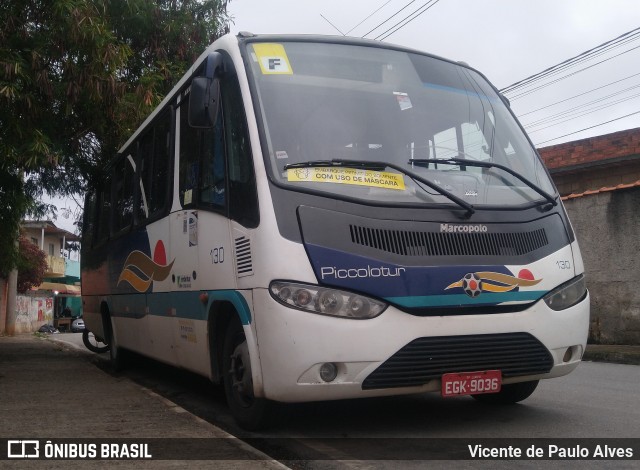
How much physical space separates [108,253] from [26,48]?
9.89 feet

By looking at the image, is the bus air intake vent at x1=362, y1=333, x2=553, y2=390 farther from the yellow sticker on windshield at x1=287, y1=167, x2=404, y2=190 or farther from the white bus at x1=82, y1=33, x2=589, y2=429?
the yellow sticker on windshield at x1=287, y1=167, x2=404, y2=190

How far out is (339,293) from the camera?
16.4ft

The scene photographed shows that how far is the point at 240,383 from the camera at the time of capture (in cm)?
573

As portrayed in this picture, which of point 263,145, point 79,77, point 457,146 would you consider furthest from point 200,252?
point 79,77

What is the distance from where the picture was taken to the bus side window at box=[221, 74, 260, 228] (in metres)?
5.47

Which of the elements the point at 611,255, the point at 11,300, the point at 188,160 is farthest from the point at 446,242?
the point at 11,300

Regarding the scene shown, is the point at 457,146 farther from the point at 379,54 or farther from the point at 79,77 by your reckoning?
the point at 79,77

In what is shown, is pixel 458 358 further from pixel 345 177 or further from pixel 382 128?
pixel 382 128

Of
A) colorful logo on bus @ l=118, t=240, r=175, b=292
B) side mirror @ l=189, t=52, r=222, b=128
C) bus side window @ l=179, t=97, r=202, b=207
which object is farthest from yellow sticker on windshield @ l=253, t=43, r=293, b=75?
colorful logo on bus @ l=118, t=240, r=175, b=292

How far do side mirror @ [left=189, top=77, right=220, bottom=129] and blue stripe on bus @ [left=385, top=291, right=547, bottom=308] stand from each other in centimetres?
200

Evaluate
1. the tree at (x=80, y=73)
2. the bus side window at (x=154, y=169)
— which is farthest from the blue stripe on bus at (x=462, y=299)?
the tree at (x=80, y=73)

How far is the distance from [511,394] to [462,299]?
180 centimetres

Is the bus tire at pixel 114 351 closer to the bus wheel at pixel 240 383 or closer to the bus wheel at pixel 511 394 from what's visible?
the bus wheel at pixel 240 383

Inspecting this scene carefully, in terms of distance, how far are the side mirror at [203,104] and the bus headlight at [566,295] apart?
2.81 meters
